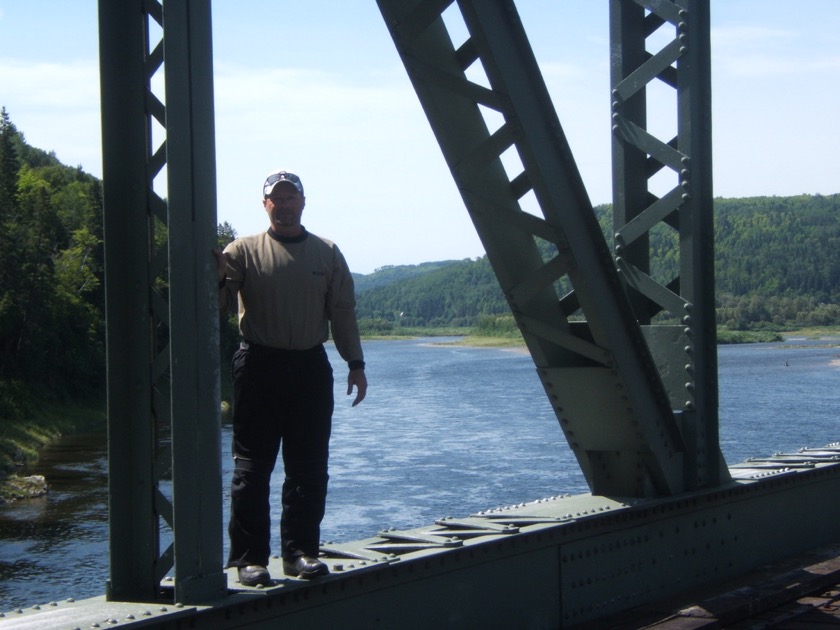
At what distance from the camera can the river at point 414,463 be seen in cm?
2856

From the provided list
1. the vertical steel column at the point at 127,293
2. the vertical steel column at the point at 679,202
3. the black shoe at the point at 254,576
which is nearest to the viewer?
the vertical steel column at the point at 127,293

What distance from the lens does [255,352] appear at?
4844mm

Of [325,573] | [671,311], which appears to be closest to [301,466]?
[325,573]

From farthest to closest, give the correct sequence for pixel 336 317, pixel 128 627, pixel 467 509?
1. pixel 467 509
2. pixel 336 317
3. pixel 128 627

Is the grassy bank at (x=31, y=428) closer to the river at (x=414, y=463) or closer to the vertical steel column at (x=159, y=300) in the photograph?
the river at (x=414, y=463)

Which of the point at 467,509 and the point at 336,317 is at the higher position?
the point at 336,317

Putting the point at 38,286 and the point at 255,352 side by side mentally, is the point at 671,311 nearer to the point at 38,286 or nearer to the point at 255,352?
the point at 255,352

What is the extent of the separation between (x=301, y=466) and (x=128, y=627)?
110 centimetres

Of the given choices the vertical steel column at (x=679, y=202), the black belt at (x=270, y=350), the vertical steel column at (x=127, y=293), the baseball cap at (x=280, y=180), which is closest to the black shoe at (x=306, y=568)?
the vertical steel column at (x=127, y=293)

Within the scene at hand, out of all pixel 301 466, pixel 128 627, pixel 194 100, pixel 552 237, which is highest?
pixel 194 100

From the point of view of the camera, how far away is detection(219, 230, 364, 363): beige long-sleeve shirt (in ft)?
15.6

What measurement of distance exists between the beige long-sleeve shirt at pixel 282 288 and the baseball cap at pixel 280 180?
168mm

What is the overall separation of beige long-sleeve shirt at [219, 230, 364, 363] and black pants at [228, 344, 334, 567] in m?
0.07

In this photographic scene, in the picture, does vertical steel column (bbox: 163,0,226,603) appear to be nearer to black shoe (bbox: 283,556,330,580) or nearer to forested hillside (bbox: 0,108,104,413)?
black shoe (bbox: 283,556,330,580)
